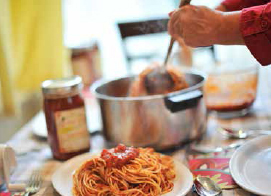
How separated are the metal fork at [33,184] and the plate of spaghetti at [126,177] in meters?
0.06

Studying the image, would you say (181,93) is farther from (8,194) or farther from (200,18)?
(8,194)

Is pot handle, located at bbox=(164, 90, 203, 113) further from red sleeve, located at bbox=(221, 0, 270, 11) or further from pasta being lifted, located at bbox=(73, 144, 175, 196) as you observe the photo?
red sleeve, located at bbox=(221, 0, 270, 11)

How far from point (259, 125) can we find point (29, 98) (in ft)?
5.23

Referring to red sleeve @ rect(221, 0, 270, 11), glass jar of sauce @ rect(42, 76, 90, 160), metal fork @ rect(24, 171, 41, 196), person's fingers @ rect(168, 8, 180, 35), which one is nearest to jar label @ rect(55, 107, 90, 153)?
glass jar of sauce @ rect(42, 76, 90, 160)

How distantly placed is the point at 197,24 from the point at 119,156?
0.37m

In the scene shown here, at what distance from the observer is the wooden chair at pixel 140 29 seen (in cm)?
166

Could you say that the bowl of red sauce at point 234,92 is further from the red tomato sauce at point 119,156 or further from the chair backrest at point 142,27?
the red tomato sauce at point 119,156

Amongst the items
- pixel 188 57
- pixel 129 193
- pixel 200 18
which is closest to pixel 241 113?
pixel 188 57

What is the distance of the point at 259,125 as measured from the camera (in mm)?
1262

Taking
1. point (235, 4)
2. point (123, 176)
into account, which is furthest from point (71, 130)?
point (235, 4)

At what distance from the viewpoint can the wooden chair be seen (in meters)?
1.66

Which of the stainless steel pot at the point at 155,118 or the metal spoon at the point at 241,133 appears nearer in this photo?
the stainless steel pot at the point at 155,118

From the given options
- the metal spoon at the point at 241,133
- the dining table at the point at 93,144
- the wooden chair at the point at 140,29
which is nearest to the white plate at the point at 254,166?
the dining table at the point at 93,144

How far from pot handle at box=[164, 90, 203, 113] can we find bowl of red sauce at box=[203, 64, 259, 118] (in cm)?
26
